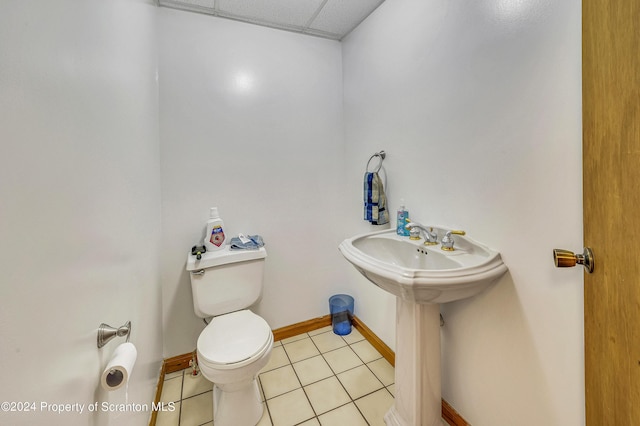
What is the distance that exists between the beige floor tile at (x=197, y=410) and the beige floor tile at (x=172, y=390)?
0.26 feet

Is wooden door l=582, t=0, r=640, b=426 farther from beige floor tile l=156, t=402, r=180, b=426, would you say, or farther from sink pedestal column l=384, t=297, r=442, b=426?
beige floor tile l=156, t=402, r=180, b=426

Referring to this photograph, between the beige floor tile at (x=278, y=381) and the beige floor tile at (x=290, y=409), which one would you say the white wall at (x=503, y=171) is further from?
the beige floor tile at (x=278, y=381)

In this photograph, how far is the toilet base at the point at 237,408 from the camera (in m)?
1.29

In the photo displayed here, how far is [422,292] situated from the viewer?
0.95 meters

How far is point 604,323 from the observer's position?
22.1 inches

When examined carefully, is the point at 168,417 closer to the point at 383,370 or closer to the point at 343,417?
the point at 343,417

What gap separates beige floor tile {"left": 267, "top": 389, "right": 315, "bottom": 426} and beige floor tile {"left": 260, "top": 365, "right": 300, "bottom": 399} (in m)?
0.04

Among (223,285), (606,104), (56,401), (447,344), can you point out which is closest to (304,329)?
(223,285)

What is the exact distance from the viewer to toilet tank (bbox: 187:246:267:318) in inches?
62.6

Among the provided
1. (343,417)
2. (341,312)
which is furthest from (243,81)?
(343,417)

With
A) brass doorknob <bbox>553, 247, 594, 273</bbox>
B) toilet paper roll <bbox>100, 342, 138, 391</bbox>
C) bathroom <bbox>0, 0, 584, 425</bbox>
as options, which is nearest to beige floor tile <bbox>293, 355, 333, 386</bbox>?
bathroom <bbox>0, 0, 584, 425</bbox>

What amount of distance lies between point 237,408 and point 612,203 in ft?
5.19

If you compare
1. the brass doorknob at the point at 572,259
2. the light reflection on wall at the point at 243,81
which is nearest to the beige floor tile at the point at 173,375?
the light reflection on wall at the point at 243,81

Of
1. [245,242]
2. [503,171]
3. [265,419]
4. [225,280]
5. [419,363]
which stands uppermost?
[503,171]
